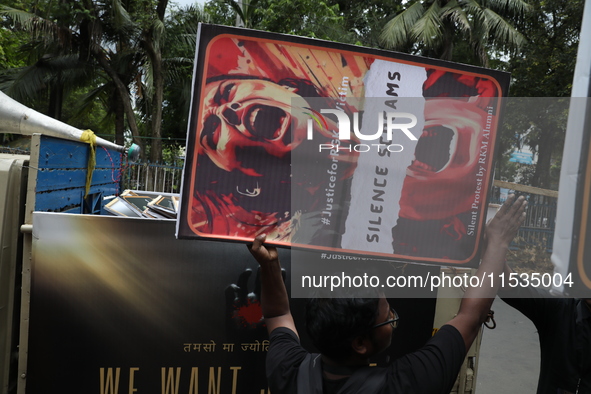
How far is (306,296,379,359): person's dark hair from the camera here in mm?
1613

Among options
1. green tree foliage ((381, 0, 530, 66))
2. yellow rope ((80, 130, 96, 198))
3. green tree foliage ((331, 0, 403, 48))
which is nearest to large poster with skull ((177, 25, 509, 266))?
yellow rope ((80, 130, 96, 198))

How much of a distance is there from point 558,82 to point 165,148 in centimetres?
1351

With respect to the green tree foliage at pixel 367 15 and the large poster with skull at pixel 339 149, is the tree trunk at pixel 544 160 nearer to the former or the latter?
the large poster with skull at pixel 339 149

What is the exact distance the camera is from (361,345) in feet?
5.35

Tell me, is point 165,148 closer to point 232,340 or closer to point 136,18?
point 136,18

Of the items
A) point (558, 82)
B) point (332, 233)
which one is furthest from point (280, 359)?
point (558, 82)

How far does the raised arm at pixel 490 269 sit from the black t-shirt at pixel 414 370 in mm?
71

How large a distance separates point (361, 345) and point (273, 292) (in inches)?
17.2

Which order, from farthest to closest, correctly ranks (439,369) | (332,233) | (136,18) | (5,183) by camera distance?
(136,18)
(5,183)
(332,233)
(439,369)

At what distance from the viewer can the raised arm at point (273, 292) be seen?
1.92m

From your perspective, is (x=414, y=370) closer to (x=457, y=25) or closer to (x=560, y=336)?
(x=560, y=336)

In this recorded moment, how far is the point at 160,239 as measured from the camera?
8.93 ft

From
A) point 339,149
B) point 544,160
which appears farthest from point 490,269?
point 339,149

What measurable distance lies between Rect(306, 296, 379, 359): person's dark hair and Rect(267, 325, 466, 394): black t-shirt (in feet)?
0.35
